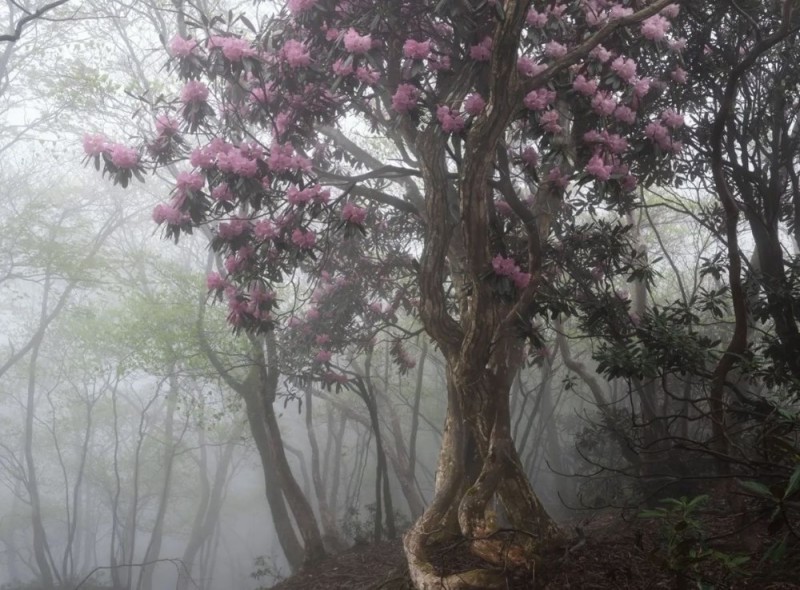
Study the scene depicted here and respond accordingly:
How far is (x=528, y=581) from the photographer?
133 inches

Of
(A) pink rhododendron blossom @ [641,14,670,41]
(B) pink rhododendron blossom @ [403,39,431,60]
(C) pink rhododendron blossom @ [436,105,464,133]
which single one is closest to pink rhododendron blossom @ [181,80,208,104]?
(B) pink rhododendron blossom @ [403,39,431,60]

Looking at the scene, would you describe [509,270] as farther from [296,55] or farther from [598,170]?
[296,55]

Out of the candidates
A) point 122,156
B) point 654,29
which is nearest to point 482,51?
point 654,29

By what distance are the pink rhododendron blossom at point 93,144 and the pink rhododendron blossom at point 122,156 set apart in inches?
3.1

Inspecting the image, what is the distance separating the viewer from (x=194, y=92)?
4.35 meters

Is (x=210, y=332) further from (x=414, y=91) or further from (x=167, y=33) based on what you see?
(x=414, y=91)

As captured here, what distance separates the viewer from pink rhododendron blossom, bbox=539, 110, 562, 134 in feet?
13.1

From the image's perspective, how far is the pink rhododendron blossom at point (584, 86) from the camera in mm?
4090

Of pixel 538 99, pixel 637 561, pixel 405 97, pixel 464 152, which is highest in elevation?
pixel 405 97

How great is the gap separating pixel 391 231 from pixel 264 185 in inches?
102

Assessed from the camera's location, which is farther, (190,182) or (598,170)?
(190,182)

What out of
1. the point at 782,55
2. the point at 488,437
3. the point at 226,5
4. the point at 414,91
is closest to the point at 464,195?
the point at 414,91

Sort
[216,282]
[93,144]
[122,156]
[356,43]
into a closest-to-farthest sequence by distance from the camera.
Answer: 1. [356,43]
2. [93,144]
3. [122,156]
4. [216,282]

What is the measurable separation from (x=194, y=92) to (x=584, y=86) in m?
2.68
